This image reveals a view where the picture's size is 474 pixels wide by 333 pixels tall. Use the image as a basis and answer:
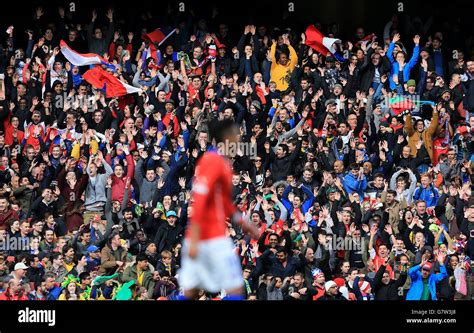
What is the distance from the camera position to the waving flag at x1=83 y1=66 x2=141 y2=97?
657 inches

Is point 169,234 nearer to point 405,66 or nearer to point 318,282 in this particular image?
point 318,282

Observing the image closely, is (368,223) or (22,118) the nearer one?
(368,223)

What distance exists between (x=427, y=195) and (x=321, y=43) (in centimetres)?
283

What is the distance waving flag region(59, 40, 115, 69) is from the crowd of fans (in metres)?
0.13

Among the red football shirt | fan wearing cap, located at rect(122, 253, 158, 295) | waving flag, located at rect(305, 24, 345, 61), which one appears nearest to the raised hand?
waving flag, located at rect(305, 24, 345, 61)

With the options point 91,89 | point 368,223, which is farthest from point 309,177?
point 91,89

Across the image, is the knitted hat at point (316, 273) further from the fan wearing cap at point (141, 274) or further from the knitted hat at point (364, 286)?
the fan wearing cap at point (141, 274)

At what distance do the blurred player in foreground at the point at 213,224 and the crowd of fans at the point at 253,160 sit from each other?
5613 millimetres

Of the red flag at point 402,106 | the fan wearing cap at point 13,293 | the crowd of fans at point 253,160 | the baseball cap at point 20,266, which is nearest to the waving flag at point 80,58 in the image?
the crowd of fans at point 253,160

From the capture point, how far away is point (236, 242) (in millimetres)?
14719

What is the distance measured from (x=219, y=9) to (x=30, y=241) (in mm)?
4570

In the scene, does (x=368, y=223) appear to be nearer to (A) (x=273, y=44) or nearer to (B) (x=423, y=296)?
(B) (x=423, y=296)

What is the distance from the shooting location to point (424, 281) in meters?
14.2

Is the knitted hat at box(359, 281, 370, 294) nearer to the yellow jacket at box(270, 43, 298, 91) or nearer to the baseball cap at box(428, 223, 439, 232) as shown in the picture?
the baseball cap at box(428, 223, 439, 232)
